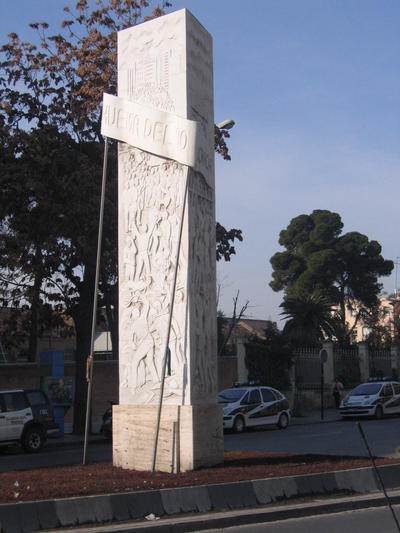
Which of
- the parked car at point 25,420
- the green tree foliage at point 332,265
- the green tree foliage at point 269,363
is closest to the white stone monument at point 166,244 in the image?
the parked car at point 25,420

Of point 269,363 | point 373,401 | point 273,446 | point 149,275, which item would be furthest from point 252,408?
point 149,275

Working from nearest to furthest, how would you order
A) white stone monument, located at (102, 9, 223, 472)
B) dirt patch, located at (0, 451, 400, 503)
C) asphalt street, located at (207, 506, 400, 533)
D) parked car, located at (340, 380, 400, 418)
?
asphalt street, located at (207, 506, 400, 533) → dirt patch, located at (0, 451, 400, 503) → white stone monument, located at (102, 9, 223, 472) → parked car, located at (340, 380, 400, 418)

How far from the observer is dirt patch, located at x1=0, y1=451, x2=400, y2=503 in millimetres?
10133

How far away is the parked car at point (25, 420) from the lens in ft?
71.8

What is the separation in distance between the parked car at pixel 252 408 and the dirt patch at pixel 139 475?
13.6 m

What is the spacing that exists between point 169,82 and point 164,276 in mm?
3320

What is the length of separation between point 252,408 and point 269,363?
11.7 metres

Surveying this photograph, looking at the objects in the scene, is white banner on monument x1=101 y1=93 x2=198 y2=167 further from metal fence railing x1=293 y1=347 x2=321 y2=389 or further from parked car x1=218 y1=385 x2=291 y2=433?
metal fence railing x1=293 y1=347 x2=321 y2=389

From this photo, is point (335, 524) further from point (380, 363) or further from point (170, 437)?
point (380, 363)

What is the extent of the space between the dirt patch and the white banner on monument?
4.98 meters

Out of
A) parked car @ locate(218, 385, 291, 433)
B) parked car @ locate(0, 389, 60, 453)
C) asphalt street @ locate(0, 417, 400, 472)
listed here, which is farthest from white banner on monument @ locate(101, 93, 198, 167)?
parked car @ locate(218, 385, 291, 433)

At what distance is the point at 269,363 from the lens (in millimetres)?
40000

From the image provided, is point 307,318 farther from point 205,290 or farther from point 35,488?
point 35,488

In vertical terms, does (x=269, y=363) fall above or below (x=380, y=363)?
below
